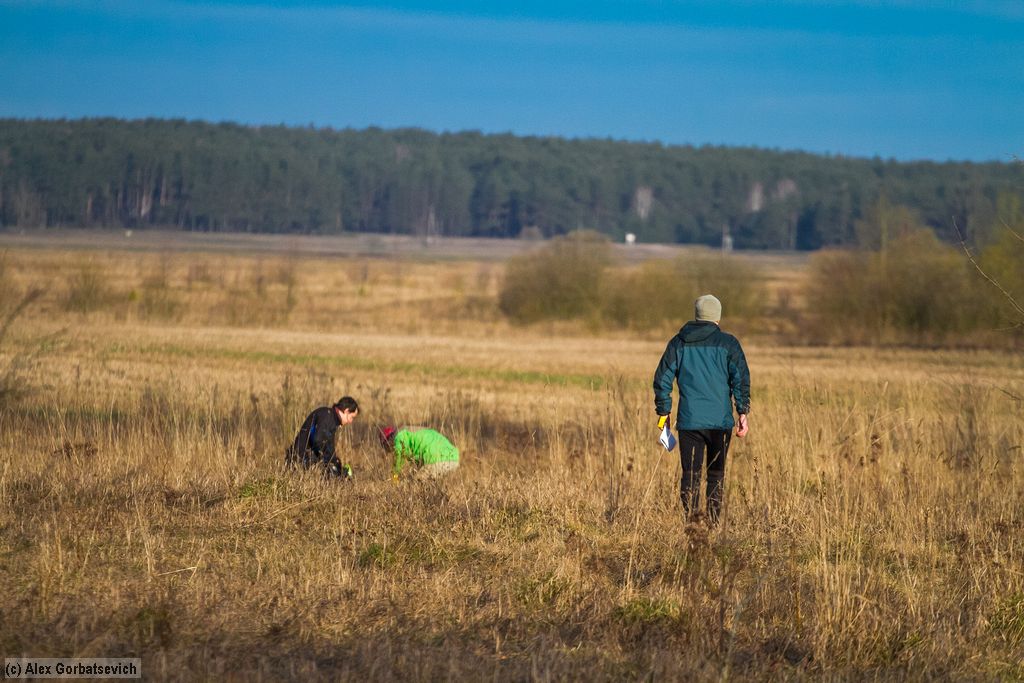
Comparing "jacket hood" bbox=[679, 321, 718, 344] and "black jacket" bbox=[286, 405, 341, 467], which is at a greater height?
"jacket hood" bbox=[679, 321, 718, 344]

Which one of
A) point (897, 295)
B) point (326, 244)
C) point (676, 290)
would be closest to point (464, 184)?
point (326, 244)

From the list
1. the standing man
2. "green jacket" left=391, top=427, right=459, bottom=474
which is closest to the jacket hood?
the standing man

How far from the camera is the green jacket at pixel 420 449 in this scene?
10.1 meters

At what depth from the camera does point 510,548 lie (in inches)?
309

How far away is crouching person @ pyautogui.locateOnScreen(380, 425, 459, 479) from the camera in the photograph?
32.5 ft

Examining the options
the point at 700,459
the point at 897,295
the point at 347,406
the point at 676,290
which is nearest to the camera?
the point at 700,459

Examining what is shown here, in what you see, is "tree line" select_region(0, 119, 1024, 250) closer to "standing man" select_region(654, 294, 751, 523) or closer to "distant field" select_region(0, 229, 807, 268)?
"distant field" select_region(0, 229, 807, 268)

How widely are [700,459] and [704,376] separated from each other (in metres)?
0.64

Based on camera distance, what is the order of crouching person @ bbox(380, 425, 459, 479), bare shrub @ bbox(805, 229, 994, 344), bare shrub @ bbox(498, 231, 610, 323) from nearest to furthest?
1. crouching person @ bbox(380, 425, 459, 479)
2. bare shrub @ bbox(805, 229, 994, 344)
3. bare shrub @ bbox(498, 231, 610, 323)

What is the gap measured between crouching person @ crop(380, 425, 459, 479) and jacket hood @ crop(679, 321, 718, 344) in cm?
249

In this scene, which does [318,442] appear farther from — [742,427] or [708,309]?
[742,427]

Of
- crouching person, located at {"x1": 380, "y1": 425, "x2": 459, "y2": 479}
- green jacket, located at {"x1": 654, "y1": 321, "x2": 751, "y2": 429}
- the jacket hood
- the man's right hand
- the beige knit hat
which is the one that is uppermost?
the beige knit hat

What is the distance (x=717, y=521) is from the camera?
27.6ft

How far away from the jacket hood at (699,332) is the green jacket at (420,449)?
270 centimetres
